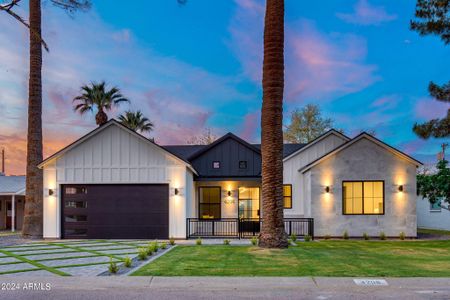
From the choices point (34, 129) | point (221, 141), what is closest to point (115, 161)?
point (34, 129)

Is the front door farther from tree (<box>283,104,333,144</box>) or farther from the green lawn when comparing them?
tree (<box>283,104,333,144</box>)

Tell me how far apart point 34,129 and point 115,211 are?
6189 mm

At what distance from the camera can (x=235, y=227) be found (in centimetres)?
2261

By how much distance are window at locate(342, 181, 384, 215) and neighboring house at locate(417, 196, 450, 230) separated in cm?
856

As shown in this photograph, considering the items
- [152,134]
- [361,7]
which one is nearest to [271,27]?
[361,7]

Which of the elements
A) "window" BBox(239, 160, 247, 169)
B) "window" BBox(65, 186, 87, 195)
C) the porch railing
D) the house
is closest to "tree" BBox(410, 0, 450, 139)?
the house

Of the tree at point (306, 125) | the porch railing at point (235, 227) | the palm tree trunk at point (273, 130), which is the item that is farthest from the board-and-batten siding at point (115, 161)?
the tree at point (306, 125)

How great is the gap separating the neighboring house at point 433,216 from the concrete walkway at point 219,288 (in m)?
19.2

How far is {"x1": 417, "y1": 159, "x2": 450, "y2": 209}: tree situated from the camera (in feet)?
67.7

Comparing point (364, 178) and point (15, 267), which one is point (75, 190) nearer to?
point (15, 267)

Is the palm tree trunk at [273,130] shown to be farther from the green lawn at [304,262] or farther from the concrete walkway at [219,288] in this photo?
the concrete walkway at [219,288]

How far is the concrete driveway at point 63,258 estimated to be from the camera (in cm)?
1032

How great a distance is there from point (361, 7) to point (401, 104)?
11742 mm

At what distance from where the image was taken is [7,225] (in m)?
28.5
